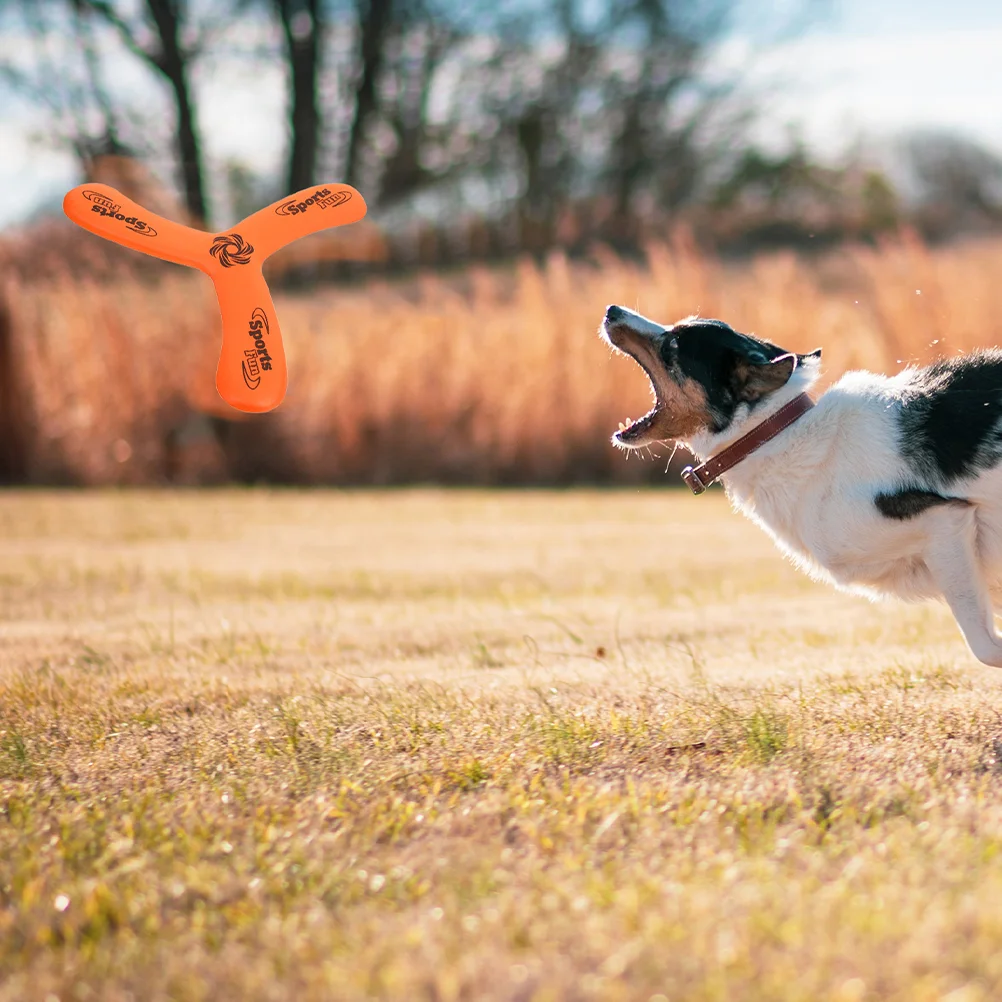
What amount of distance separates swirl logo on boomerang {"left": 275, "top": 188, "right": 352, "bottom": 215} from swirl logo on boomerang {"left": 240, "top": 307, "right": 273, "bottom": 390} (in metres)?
0.36

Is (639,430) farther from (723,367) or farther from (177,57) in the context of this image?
(177,57)

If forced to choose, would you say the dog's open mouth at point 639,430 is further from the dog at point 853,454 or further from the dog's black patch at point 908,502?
the dog's black patch at point 908,502

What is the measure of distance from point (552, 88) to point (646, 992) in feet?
79.2

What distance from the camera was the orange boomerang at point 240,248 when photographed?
373 centimetres

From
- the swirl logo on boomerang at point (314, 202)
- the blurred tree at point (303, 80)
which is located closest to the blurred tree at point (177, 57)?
the blurred tree at point (303, 80)

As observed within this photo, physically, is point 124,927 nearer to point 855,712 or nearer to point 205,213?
point 855,712

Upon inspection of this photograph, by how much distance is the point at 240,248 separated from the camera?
3.91 meters

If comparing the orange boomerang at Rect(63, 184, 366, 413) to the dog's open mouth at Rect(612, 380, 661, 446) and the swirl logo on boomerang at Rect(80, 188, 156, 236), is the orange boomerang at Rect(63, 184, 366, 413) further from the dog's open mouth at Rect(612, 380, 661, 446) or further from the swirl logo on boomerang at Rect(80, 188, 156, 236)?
the dog's open mouth at Rect(612, 380, 661, 446)

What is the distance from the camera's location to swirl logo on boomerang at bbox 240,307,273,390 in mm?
3795

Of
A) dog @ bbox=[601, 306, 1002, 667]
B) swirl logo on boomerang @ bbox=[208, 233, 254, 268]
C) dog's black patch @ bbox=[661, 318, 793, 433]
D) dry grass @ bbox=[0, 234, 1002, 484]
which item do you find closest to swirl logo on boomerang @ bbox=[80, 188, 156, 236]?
swirl logo on boomerang @ bbox=[208, 233, 254, 268]

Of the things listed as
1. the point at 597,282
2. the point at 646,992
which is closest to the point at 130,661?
the point at 646,992

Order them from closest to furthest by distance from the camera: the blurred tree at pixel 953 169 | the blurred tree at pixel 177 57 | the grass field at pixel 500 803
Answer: the grass field at pixel 500 803 → the blurred tree at pixel 177 57 → the blurred tree at pixel 953 169

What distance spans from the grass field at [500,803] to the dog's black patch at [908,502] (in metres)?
0.52

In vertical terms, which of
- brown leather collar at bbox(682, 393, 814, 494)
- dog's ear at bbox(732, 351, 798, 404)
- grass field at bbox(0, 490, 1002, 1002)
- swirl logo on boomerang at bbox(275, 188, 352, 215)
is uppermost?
swirl logo on boomerang at bbox(275, 188, 352, 215)
